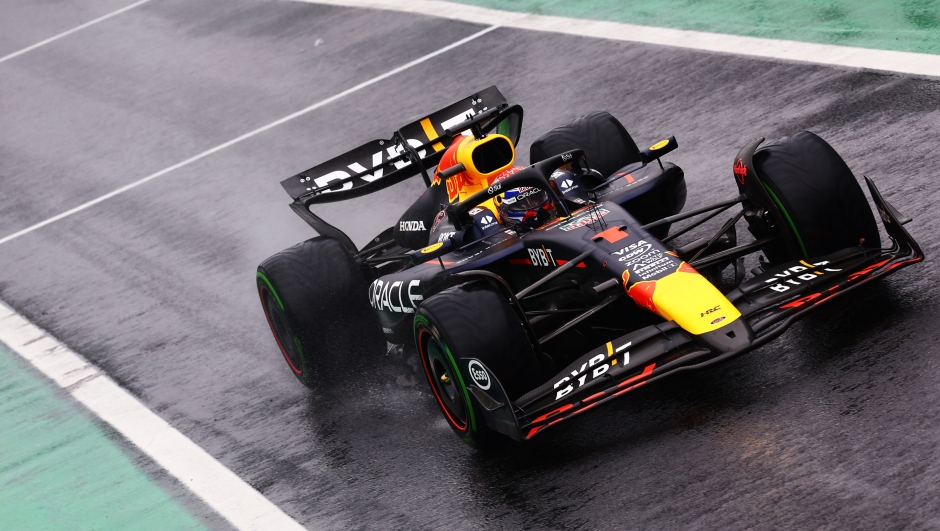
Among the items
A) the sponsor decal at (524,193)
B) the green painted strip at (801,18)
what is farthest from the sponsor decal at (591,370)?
the green painted strip at (801,18)

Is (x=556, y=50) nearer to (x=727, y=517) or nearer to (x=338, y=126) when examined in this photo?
(x=338, y=126)

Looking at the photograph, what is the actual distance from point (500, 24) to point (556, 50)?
77.4 inches

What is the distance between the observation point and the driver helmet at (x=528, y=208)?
7699mm

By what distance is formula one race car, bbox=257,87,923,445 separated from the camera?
6254 mm

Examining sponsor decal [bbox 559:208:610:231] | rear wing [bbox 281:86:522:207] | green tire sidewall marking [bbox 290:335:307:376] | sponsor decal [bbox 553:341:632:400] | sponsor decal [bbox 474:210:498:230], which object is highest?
rear wing [bbox 281:86:522:207]

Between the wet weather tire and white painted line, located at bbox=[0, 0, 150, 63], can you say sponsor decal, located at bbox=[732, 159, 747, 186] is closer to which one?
the wet weather tire

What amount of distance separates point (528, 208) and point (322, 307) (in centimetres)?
175

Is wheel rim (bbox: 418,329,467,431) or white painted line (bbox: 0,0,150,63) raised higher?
white painted line (bbox: 0,0,150,63)

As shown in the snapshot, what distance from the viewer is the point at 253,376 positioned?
9148 millimetres

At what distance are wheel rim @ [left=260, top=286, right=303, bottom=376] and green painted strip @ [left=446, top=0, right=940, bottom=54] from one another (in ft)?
22.0

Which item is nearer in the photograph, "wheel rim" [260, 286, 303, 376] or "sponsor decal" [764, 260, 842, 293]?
"sponsor decal" [764, 260, 842, 293]

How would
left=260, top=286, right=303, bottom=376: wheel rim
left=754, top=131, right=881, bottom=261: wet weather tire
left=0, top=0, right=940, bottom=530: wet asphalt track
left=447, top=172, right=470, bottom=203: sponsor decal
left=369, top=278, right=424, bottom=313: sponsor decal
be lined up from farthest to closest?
left=260, top=286, right=303, bottom=376: wheel rim → left=447, top=172, right=470, bottom=203: sponsor decal → left=369, top=278, right=424, bottom=313: sponsor decal → left=754, top=131, right=881, bottom=261: wet weather tire → left=0, top=0, right=940, bottom=530: wet asphalt track

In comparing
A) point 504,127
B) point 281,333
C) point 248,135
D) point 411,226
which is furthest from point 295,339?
point 248,135

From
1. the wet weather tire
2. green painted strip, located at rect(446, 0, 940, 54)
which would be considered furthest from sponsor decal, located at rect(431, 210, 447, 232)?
green painted strip, located at rect(446, 0, 940, 54)
